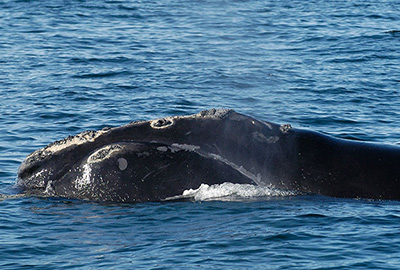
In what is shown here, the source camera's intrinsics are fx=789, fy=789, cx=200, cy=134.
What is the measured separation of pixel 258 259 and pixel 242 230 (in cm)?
99

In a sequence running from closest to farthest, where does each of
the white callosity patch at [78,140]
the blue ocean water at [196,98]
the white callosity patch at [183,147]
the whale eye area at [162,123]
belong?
the blue ocean water at [196,98] → the white callosity patch at [183,147] → the whale eye area at [162,123] → the white callosity patch at [78,140]

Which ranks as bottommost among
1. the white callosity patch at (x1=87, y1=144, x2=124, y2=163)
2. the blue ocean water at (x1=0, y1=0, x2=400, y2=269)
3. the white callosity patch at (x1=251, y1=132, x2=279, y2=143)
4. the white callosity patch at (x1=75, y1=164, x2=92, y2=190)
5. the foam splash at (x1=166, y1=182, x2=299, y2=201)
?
the blue ocean water at (x1=0, y1=0, x2=400, y2=269)

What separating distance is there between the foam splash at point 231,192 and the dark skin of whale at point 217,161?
3.2 inches

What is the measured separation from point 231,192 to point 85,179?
217cm

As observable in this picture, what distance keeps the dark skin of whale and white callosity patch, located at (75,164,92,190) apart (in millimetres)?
15

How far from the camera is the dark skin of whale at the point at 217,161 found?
37.5 feet

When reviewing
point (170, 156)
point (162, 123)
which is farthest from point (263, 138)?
point (162, 123)

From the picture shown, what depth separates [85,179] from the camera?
38.3ft

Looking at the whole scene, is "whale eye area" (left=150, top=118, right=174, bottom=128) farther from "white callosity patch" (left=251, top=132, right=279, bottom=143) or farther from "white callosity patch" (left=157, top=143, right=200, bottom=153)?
"white callosity patch" (left=251, top=132, right=279, bottom=143)

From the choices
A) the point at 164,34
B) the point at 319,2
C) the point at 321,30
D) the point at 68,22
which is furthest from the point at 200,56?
the point at 319,2

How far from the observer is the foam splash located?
11484 mm

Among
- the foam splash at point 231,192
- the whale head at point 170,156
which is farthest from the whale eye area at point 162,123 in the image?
the foam splash at point 231,192

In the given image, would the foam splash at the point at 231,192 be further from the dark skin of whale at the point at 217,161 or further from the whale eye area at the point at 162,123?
the whale eye area at the point at 162,123

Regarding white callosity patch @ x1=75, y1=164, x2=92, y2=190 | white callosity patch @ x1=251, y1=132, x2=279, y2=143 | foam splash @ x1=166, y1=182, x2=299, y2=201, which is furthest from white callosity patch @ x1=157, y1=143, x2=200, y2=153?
white callosity patch @ x1=75, y1=164, x2=92, y2=190
